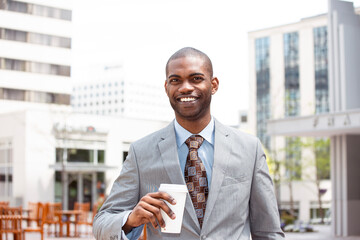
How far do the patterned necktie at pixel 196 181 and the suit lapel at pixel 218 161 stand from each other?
0.14 ft

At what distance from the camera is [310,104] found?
35.0 meters

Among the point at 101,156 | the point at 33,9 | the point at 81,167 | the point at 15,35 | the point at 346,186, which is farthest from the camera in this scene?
the point at 33,9

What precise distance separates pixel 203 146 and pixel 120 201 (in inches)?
13.6

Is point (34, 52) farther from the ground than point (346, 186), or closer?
farther from the ground

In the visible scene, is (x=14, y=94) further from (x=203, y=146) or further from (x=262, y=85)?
(x=203, y=146)

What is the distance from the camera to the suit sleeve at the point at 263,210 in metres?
2.09

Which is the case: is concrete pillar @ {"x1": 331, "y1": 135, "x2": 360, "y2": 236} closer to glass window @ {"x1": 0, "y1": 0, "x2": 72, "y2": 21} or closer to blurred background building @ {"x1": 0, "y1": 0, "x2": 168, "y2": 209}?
blurred background building @ {"x1": 0, "y1": 0, "x2": 168, "y2": 209}

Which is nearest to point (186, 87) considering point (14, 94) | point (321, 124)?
point (321, 124)

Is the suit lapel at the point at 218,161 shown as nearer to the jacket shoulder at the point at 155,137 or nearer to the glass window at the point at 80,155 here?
the jacket shoulder at the point at 155,137

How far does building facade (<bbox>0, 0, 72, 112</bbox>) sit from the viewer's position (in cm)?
4388

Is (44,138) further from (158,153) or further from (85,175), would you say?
(158,153)

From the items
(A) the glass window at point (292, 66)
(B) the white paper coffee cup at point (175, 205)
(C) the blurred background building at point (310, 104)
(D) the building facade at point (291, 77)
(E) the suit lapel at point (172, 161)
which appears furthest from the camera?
(A) the glass window at point (292, 66)

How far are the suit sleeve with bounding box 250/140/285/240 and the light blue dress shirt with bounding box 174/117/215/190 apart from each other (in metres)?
0.17

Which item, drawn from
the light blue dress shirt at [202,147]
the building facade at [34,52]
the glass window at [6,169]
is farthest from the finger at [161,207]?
the building facade at [34,52]
